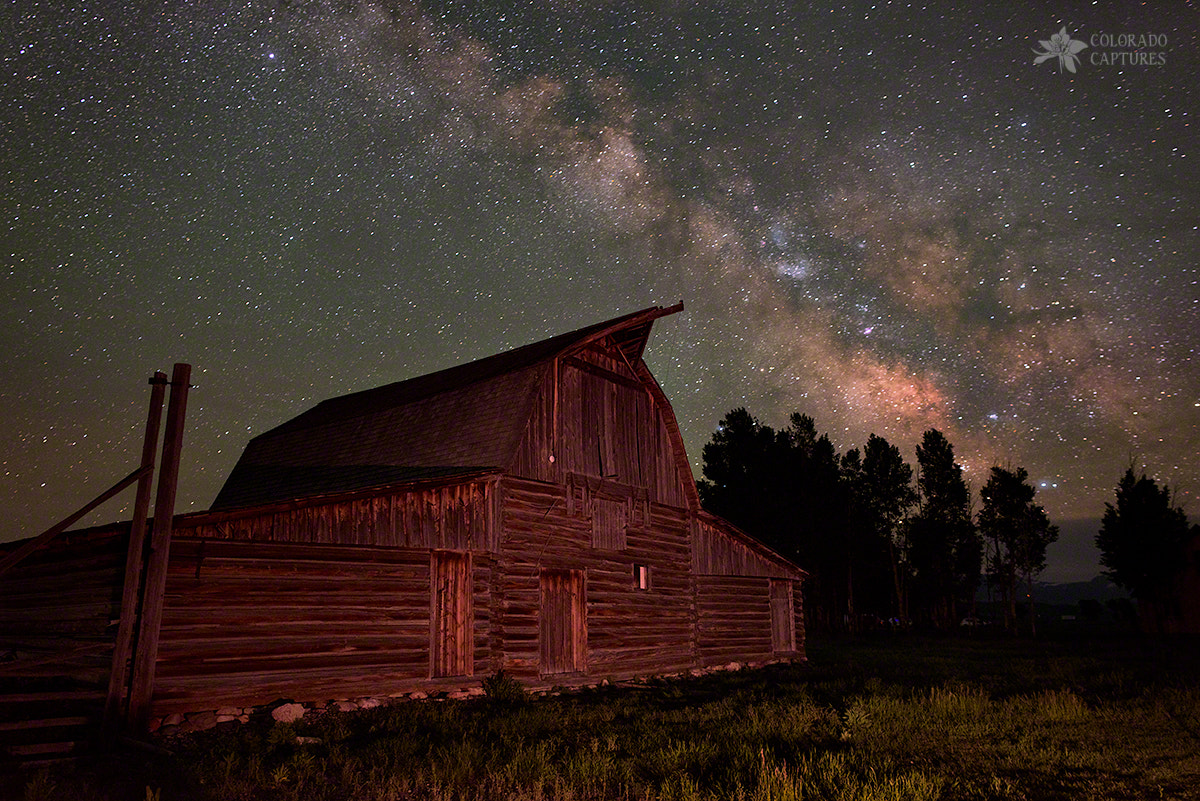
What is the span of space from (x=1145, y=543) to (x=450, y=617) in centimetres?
4009

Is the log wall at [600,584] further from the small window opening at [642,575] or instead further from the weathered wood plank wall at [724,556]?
the weathered wood plank wall at [724,556]

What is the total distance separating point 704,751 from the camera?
8.65 meters

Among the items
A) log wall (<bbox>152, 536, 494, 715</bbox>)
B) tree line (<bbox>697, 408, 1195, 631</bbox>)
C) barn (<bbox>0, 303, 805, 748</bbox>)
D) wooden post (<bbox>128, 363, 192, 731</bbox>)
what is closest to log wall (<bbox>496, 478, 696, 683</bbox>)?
barn (<bbox>0, 303, 805, 748</bbox>)

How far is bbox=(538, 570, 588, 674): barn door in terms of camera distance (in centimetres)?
1644

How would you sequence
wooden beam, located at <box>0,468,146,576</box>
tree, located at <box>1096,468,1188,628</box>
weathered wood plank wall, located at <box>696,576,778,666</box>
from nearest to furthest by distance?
wooden beam, located at <box>0,468,146,576</box>, weathered wood plank wall, located at <box>696,576,778,666</box>, tree, located at <box>1096,468,1188,628</box>

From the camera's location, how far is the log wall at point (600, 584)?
15805 millimetres

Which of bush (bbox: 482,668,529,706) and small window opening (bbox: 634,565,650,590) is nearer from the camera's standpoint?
bush (bbox: 482,668,529,706)

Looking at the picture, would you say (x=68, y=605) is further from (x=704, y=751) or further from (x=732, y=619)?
(x=732, y=619)

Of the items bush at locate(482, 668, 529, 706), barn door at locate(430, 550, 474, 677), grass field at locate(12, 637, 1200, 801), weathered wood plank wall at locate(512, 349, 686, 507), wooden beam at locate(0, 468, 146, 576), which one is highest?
weathered wood plank wall at locate(512, 349, 686, 507)

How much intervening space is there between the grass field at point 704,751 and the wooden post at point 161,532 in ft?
4.05

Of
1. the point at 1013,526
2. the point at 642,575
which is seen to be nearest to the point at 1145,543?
the point at 1013,526

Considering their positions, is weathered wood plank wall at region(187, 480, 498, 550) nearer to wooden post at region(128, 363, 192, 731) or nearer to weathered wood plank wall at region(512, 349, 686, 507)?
wooden post at region(128, 363, 192, 731)

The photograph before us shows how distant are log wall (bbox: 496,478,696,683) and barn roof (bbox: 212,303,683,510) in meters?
1.62

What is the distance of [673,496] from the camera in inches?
806
